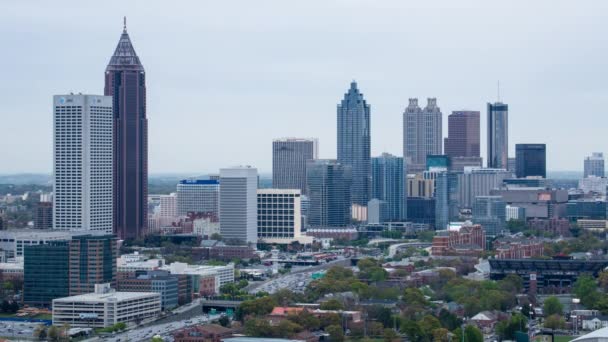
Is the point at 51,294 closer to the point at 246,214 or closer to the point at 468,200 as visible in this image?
the point at 246,214

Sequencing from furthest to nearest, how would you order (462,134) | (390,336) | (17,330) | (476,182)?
(462,134)
(476,182)
(17,330)
(390,336)

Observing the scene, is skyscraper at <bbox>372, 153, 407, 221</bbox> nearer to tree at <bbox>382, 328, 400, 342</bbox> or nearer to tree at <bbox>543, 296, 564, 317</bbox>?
tree at <bbox>543, 296, 564, 317</bbox>

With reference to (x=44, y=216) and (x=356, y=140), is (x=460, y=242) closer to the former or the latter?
(x=44, y=216)

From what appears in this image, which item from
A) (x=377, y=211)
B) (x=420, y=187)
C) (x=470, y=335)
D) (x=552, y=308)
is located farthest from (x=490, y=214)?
(x=470, y=335)

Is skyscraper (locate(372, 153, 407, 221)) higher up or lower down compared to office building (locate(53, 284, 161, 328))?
higher up

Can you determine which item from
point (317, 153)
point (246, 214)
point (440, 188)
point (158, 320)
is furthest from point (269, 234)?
point (158, 320)

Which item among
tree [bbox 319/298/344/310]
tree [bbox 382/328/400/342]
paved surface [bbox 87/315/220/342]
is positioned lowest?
paved surface [bbox 87/315/220/342]

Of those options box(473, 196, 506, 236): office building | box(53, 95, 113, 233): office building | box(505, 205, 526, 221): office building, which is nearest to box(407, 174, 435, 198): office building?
box(505, 205, 526, 221): office building
